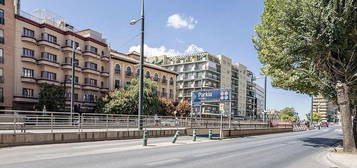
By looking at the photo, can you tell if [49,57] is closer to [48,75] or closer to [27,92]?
[48,75]

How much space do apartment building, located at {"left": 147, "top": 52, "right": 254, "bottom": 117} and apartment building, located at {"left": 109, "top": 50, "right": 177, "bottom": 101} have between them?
17.6 meters

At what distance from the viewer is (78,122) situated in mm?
19734

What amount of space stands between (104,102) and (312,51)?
136ft

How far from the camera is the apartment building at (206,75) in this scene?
8962 centimetres

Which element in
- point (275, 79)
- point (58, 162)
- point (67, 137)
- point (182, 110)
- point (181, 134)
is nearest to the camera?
point (58, 162)

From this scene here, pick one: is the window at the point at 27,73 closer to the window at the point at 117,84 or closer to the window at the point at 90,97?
the window at the point at 90,97

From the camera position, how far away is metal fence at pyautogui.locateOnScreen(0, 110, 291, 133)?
1656 centimetres

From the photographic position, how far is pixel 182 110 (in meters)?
63.4

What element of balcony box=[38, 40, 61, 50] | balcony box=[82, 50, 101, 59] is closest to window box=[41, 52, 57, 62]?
balcony box=[38, 40, 61, 50]

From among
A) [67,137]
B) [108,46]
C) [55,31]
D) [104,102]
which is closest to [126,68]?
[108,46]

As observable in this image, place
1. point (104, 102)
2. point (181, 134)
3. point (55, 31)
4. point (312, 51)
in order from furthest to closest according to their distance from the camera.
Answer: point (104, 102)
point (55, 31)
point (181, 134)
point (312, 51)

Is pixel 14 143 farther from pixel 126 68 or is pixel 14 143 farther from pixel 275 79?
pixel 126 68

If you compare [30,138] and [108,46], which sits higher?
[108,46]

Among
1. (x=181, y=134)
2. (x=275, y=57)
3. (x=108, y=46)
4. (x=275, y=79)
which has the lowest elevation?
(x=181, y=134)
